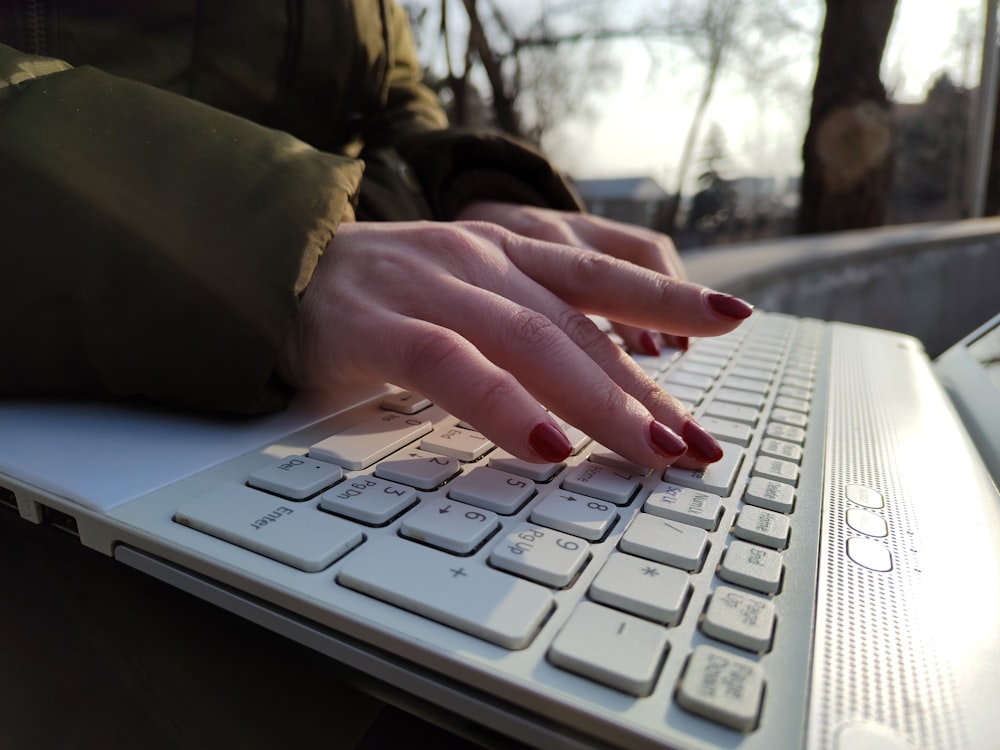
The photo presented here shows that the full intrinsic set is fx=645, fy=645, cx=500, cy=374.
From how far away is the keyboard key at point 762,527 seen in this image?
34 centimetres

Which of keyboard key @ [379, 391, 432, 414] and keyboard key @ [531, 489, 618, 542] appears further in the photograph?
keyboard key @ [379, 391, 432, 414]

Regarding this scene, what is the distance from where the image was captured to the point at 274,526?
12.2 inches

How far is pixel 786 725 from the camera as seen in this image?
22cm

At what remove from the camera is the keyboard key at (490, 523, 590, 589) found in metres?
0.29

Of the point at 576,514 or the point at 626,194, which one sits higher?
the point at 576,514

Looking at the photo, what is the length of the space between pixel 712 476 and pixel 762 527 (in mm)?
66

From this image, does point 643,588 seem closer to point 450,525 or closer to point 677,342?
point 450,525

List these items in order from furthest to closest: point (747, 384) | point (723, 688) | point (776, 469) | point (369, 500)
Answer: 1. point (747, 384)
2. point (776, 469)
3. point (369, 500)
4. point (723, 688)

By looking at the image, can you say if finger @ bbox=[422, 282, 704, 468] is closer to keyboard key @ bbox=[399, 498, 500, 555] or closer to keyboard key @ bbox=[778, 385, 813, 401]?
keyboard key @ bbox=[399, 498, 500, 555]

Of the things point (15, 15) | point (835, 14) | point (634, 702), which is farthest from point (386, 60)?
point (835, 14)

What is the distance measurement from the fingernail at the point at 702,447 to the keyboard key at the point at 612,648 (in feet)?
0.60

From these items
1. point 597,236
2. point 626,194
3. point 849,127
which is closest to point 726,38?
point 849,127

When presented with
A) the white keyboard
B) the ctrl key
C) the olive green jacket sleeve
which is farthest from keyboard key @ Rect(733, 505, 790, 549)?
the olive green jacket sleeve

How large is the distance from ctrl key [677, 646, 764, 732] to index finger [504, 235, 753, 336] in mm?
324
